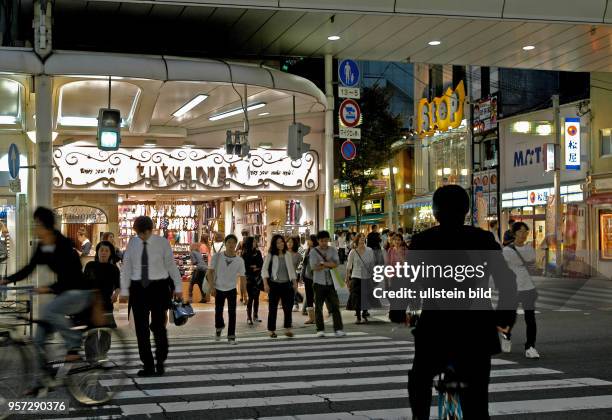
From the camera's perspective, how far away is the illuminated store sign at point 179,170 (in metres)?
20.0

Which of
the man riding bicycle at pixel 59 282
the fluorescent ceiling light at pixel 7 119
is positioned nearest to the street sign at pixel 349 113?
the fluorescent ceiling light at pixel 7 119

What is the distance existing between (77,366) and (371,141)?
44133mm

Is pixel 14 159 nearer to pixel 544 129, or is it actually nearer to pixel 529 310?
pixel 529 310

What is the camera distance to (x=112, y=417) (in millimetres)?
7383

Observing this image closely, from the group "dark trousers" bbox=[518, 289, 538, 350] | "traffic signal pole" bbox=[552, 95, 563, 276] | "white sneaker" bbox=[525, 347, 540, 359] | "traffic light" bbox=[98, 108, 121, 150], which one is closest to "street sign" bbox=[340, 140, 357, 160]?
"traffic light" bbox=[98, 108, 121, 150]

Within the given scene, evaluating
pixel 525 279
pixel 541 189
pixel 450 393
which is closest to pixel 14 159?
pixel 525 279

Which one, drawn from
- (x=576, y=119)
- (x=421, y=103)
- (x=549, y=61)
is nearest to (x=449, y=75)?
(x=421, y=103)

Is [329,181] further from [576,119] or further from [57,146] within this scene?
[576,119]

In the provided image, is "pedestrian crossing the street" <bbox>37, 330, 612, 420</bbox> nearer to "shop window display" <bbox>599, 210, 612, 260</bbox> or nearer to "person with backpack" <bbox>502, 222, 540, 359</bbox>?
"person with backpack" <bbox>502, 222, 540, 359</bbox>

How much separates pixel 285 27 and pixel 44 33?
5202 millimetres

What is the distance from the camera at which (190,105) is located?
19453 mm

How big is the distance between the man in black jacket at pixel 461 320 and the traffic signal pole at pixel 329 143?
14.8m

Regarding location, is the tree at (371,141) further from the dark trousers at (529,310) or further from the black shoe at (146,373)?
the black shoe at (146,373)

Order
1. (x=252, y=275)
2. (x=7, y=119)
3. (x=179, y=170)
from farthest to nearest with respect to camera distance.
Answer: (x=179, y=170) < (x=7, y=119) < (x=252, y=275)
